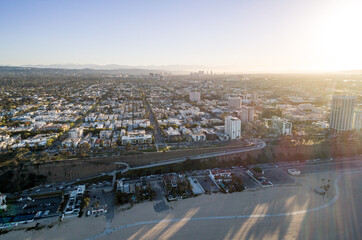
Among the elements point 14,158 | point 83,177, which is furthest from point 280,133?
point 14,158

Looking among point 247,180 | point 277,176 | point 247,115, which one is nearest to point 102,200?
point 247,180

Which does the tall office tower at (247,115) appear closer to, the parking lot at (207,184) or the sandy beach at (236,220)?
the parking lot at (207,184)

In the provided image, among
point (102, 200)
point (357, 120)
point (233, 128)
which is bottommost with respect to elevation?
point (102, 200)

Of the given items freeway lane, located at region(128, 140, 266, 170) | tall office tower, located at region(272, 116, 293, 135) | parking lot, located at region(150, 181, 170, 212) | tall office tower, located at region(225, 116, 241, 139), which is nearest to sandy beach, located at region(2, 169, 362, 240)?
parking lot, located at region(150, 181, 170, 212)

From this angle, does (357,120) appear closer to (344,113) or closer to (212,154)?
(344,113)

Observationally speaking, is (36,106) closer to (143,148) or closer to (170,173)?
(143,148)

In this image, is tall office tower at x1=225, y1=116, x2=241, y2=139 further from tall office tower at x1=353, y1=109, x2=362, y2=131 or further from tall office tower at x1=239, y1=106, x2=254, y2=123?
tall office tower at x1=353, y1=109, x2=362, y2=131

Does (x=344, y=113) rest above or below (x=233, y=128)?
above

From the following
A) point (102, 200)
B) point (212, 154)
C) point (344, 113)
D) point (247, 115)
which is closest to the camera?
point (102, 200)
